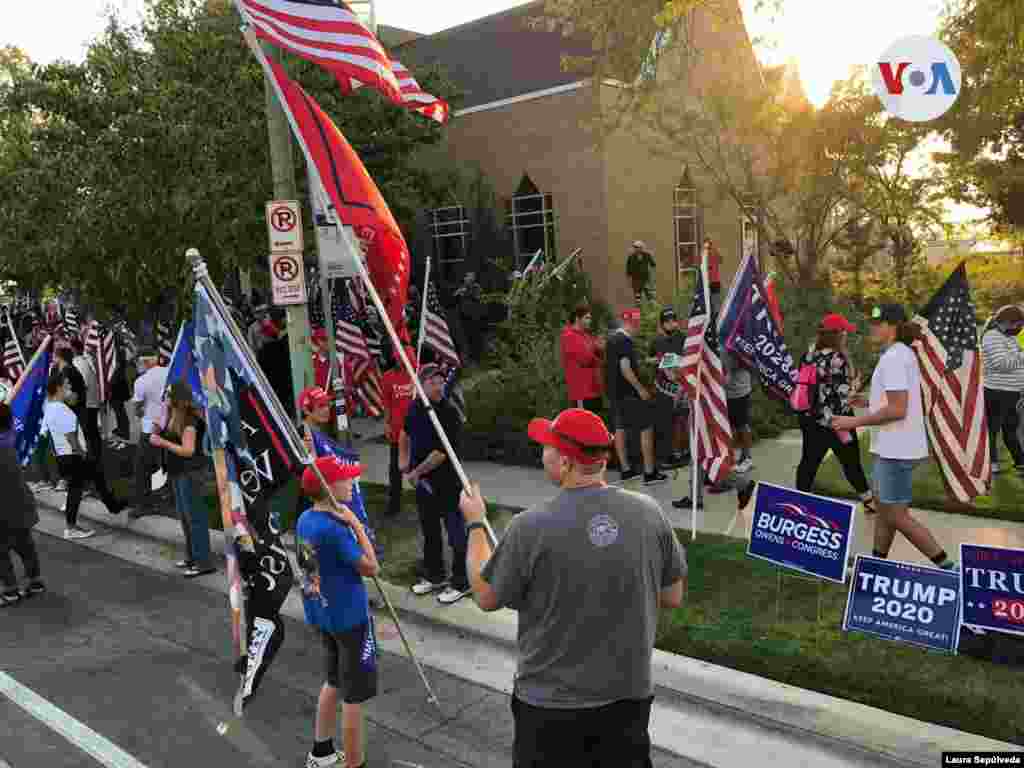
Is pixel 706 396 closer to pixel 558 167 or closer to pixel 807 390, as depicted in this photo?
pixel 807 390

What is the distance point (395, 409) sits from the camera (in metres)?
8.95

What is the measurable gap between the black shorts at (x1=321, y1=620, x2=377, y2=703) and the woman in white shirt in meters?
6.14

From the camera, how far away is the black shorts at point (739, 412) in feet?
30.4

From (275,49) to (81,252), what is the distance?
622cm

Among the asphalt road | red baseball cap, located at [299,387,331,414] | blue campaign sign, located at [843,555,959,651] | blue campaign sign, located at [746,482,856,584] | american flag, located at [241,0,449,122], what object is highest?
american flag, located at [241,0,449,122]

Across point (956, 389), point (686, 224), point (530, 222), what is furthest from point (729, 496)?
point (686, 224)

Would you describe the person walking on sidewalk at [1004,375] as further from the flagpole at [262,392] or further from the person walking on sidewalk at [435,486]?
the flagpole at [262,392]

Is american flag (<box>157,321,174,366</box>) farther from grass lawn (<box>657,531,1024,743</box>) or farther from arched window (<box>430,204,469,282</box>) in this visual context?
arched window (<box>430,204,469,282</box>)

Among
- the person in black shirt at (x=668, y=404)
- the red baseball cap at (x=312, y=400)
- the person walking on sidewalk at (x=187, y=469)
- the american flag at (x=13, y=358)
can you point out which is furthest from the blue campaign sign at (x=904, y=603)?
the american flag at (x=13, y=358)

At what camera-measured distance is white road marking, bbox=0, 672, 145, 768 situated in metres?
4.98

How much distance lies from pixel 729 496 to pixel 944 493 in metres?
1.93

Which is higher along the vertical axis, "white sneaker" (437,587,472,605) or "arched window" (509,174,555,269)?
"arched window" (509,174,555,269)

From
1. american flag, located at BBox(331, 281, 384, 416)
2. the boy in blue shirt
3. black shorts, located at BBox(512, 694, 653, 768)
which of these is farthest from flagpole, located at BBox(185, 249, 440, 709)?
american flag, located at BBox(331, 281, 384, 416)

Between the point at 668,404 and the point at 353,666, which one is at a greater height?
the point at 668,404
